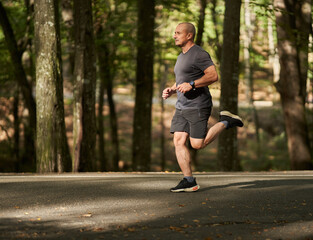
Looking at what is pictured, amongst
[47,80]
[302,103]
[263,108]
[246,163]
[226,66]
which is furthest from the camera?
[263,108]

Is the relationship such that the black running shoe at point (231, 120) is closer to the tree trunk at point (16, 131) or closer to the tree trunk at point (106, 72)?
the tree trunk at point (106, 72)

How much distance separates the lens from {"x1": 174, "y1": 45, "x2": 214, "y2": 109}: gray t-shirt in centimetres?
773

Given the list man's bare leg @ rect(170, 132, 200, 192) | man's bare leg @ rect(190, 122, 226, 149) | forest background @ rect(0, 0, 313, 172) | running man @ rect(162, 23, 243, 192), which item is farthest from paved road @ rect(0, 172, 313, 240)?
forest background @ rect(0, 0, 313, 172)

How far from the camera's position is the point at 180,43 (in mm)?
7871

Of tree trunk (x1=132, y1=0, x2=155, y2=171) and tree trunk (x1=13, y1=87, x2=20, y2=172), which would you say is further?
tree trunk (x1=13, y1=87, x2=20, y2=172)

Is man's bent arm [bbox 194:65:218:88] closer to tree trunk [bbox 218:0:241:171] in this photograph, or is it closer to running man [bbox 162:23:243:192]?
running man [bbox 162:23:243:192]

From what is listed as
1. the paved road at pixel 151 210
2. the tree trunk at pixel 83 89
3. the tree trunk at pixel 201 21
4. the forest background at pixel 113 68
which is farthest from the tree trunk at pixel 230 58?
the paved road at pixel 151 210

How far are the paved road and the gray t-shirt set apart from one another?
1.25 metres

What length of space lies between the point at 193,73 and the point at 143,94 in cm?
1125

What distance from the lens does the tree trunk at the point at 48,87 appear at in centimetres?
1262

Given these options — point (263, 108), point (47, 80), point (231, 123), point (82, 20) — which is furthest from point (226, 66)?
point (263, 108)

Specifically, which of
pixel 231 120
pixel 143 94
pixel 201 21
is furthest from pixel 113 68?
pixel 231 120

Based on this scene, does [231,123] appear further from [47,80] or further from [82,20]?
[82,20]

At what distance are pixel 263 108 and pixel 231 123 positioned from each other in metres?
36.3
